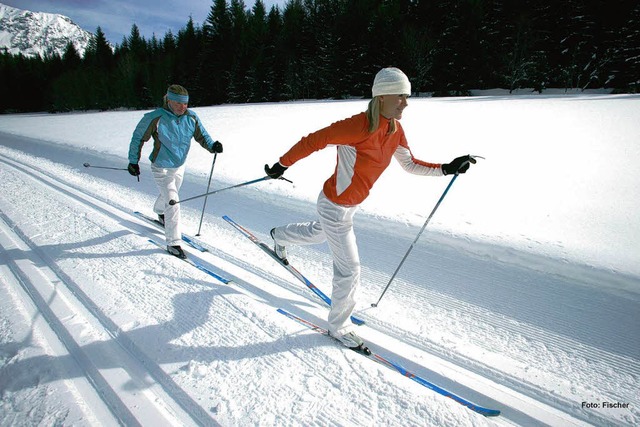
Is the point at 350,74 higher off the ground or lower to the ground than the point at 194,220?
higher

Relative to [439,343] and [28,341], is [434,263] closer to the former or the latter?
[439,343]

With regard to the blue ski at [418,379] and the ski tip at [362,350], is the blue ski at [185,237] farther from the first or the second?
the ski tip at [362,350]

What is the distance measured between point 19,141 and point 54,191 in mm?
11546

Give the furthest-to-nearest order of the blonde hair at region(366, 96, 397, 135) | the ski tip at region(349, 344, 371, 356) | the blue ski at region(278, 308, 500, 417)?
the ski tip at region(349, 344, 371, 356), the blonde hair at region(366, 96, 397, 135), the blue ski at region(278, 308, 500, 417)

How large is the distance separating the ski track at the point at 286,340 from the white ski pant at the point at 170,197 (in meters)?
0.26

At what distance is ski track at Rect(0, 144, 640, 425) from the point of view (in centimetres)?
192

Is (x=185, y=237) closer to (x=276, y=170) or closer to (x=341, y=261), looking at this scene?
(x=276, y=170)

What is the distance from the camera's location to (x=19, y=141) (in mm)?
13734

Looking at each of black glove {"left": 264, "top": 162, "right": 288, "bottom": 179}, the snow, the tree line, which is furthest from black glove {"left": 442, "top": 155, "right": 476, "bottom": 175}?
the tree line

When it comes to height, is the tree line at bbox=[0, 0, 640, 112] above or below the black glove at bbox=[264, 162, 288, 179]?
above

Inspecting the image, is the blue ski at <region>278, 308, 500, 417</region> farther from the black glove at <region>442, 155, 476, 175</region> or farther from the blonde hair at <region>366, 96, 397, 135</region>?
the blonde hair at <region>366, 96, 397, 135</region>

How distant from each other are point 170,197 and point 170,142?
2.26 feet

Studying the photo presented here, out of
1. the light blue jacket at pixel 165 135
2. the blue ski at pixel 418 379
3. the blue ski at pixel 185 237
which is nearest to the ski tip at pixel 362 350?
the blue ski at pixel 418 379

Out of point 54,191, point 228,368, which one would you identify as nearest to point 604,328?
point 228,368
